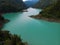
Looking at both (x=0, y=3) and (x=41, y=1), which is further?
(x=41, y=1)

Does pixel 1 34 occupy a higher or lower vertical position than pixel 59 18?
lower

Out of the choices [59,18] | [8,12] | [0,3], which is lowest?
[59,18]

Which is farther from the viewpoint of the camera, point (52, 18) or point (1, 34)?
point (52, 18)

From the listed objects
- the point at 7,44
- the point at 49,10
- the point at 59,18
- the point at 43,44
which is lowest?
the point at 7,44

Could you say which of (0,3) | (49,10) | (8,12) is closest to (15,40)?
(49,10)

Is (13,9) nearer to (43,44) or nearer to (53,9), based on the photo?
(53,9)

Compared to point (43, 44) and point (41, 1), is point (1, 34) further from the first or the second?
point (41, 1)

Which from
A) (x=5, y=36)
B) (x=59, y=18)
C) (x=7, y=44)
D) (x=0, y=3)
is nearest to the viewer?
(x=7, y=44)

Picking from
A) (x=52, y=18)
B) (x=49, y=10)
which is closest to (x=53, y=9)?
(x=49, y=10)

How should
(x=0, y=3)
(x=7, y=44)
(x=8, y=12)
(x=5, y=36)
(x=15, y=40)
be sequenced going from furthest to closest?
1. (x=0, y=3)
2. (x=8, y=12)
3. (x=5, y=36)
4. (x=15, y=40)
5. (x=7, y=44)
